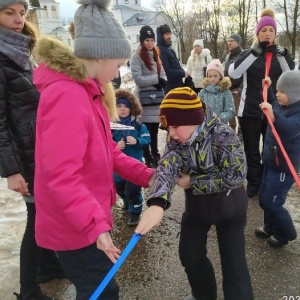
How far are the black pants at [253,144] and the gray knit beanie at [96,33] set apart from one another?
2714 millimetres

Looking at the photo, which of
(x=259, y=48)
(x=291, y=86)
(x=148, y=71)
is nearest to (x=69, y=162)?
(x=291, y=86)

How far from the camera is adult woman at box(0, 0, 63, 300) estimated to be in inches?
82.1

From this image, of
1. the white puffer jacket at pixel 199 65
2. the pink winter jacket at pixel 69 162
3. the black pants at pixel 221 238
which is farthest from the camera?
the white puffer jacket at pixel 199 65

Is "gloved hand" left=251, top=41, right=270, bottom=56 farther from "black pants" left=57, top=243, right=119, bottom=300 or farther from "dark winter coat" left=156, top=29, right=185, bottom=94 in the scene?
"black pants" left=57, top=243, right=119, bottom=300

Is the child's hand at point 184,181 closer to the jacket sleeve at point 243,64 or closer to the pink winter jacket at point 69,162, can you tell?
the pink winter jacket at point 69,162

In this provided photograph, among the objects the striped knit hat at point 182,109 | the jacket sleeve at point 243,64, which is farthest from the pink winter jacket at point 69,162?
the jacket sleeve at point 243,64

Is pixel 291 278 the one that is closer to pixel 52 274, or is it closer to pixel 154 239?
pixel 154 239

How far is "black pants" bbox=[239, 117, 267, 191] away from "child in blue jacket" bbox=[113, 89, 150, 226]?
1210mm

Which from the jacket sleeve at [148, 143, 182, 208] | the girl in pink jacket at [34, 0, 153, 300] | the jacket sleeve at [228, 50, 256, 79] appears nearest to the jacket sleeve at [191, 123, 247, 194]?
the jacket sleeve at [148, 143, 182, 208]

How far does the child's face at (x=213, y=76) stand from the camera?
14.4ft

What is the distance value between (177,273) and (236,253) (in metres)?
0.87

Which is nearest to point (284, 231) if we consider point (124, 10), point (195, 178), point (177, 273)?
point (177, 273)

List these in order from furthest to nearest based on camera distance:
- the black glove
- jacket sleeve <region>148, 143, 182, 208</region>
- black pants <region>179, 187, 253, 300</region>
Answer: the black glove
black pants <region>179, 187, 253, 300</region>
jacket sleeve <region>148, 143, 182, 208</region>

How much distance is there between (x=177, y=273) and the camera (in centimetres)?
279
